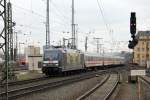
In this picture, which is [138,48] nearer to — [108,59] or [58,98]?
[108,59]

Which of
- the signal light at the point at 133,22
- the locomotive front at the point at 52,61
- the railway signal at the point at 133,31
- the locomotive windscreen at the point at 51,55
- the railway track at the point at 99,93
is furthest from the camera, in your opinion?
the locomotive windscreen at the point at 51,55

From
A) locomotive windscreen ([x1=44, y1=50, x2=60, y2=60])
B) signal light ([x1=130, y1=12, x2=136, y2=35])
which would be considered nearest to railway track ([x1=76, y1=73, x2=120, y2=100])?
signal light ([x1=130, y1=12, x2=136, y2=35])

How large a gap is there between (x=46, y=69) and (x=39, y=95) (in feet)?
73.6

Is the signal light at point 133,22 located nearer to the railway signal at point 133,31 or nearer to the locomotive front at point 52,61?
the railway signal at point 133,31

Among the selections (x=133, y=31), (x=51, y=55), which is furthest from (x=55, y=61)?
(x=133, y=31)

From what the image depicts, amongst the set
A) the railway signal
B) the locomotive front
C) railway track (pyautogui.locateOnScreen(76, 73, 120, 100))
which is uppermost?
the railway signal

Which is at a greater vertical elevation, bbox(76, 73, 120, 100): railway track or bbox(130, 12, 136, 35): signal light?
bbox(130, 12, 136, 35): signal light

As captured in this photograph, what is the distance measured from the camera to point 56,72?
4959 centimetres

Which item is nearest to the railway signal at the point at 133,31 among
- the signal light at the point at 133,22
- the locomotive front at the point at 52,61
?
the signal light at the point at 133,22

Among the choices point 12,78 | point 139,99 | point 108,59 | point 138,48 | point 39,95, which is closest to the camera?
point 139,99

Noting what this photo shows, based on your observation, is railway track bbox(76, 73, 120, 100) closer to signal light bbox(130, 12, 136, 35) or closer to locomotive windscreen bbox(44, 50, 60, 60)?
signal light bbox(130, 12, 136, 35)

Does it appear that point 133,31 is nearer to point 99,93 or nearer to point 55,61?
point 99,93

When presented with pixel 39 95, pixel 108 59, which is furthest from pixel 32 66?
pixel 108 59

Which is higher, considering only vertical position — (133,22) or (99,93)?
(133,22)
